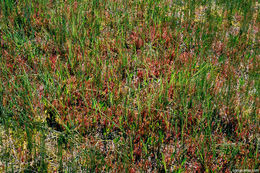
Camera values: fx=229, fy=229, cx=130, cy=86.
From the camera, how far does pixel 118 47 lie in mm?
4227

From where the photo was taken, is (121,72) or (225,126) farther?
(121,72)

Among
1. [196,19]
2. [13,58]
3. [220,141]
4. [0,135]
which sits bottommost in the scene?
[220,141]

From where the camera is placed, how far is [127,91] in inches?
137

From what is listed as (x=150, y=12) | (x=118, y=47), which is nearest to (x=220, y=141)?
(x=118, y=47)

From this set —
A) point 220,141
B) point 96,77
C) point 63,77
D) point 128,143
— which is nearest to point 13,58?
point 63,77

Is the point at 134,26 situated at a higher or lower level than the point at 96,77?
higher

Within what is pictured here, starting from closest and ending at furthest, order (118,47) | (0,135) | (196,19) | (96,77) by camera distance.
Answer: (0,135) → (96,77) → (118,47) → (196,19)

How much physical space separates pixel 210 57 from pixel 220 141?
6.08 ft

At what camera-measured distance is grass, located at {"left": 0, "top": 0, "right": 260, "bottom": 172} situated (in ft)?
9.03

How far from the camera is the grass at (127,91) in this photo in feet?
9.03

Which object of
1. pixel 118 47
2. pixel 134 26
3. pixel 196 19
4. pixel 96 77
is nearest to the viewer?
pixel 96 77

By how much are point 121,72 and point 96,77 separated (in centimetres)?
47

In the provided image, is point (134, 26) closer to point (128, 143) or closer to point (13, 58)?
point (13, 58)

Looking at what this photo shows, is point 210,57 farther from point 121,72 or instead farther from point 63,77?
point 63,77
